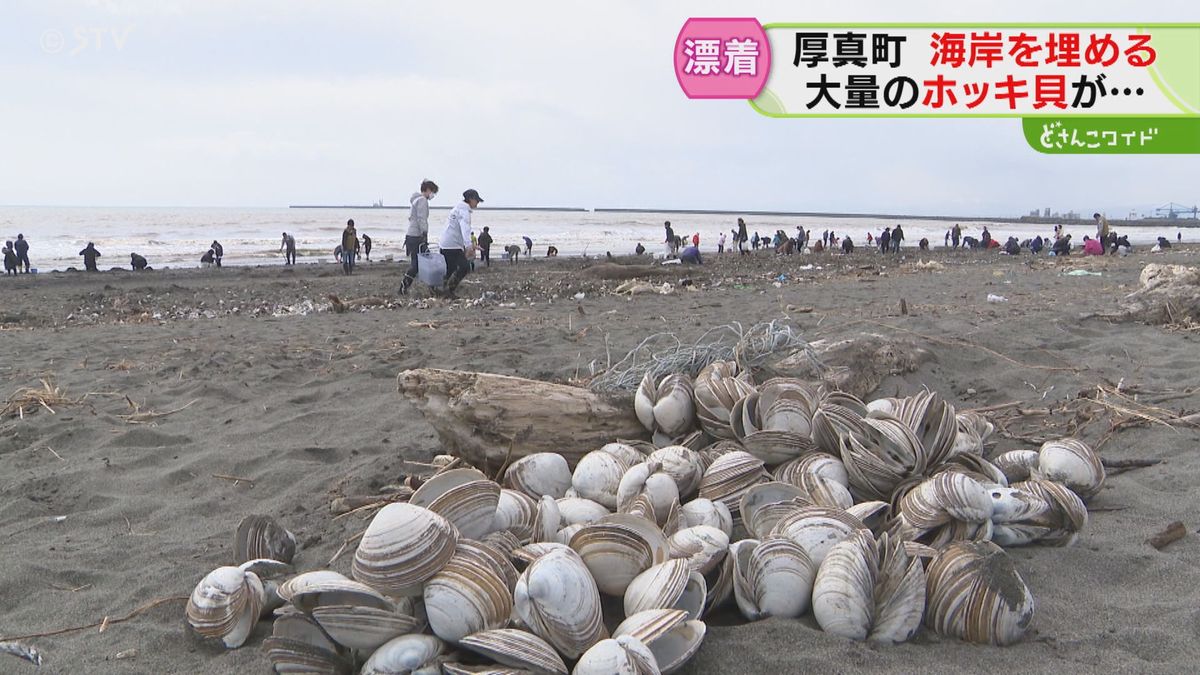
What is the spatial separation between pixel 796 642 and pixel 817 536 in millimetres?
366

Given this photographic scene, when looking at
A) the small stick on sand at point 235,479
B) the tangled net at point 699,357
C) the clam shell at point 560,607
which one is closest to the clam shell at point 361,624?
the clam shell at point 560,607

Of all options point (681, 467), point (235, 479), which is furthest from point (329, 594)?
point (235, 479)

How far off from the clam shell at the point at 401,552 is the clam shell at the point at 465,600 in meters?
0.05

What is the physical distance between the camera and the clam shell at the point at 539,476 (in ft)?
10.4

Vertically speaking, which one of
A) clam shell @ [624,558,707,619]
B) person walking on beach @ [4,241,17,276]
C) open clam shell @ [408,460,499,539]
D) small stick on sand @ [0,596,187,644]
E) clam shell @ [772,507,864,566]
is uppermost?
person walking on beach @ [4,241,17,276]

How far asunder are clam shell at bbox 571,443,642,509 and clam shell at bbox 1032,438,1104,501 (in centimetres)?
169

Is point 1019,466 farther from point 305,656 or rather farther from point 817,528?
point 305,656

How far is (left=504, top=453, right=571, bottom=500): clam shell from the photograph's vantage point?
316cm

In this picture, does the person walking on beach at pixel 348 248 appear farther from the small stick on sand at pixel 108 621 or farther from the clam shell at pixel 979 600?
the clam shell at pixel 979 600

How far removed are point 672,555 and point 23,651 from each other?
1961mm

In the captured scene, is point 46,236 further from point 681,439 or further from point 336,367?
point 681,439

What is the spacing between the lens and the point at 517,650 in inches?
75.8

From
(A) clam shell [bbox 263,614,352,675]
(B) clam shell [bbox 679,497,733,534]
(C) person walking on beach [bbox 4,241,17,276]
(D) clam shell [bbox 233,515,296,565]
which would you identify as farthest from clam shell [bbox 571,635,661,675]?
(C) person walking on beach [bbox 4,241,17,276]

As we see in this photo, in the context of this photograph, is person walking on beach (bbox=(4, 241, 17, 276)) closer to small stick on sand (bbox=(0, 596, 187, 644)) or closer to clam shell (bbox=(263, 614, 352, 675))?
A: small stick on sand (bbox=(0, 596, 187, 644))
